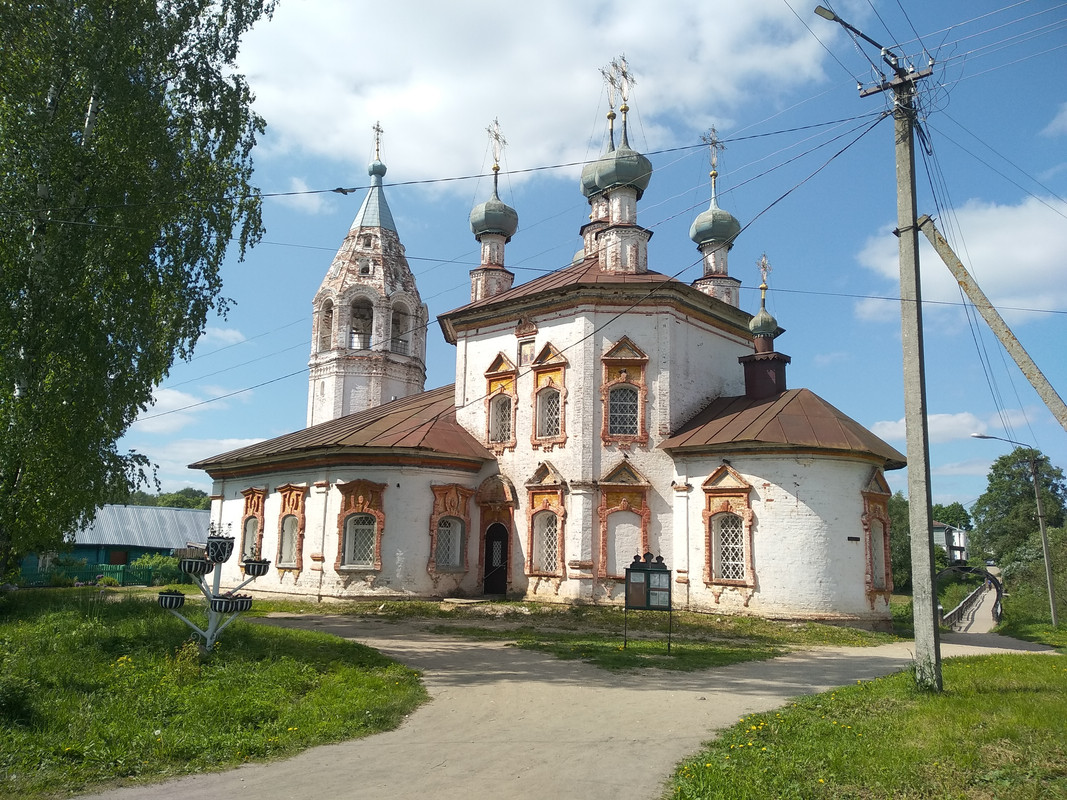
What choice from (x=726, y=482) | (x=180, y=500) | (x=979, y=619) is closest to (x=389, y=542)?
(x=726, y=482)

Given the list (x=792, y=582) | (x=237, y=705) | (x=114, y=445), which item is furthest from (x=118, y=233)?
(x=792, y=582)

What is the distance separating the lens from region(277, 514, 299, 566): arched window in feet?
70.6

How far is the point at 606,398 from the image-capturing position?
19812mm

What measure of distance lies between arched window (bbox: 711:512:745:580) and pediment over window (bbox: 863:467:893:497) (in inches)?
114

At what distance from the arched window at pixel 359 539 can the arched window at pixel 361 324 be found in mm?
11520

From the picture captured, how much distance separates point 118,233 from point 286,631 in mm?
6613

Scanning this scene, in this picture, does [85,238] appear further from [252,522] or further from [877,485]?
[877,485]

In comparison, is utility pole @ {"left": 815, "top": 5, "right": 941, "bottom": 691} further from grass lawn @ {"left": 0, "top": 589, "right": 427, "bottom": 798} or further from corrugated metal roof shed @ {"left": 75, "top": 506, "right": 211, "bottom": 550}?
corrugated metal roof shed @ {"left": 75, "top": 506, "right": 211, "bottom": 550}

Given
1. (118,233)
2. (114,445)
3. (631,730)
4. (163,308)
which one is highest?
(118,233)

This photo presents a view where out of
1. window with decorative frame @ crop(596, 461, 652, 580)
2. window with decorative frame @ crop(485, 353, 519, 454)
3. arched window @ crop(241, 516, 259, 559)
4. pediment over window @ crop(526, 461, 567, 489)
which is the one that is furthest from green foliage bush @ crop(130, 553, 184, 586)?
window with decorative frame @ crop(596, 461, 652, 580)

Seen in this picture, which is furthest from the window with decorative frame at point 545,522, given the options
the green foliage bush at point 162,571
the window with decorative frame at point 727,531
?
the green foliage bush at point 162,571

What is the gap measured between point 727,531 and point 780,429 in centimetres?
263

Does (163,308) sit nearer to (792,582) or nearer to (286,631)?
(286,631)

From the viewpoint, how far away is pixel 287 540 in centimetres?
2178
